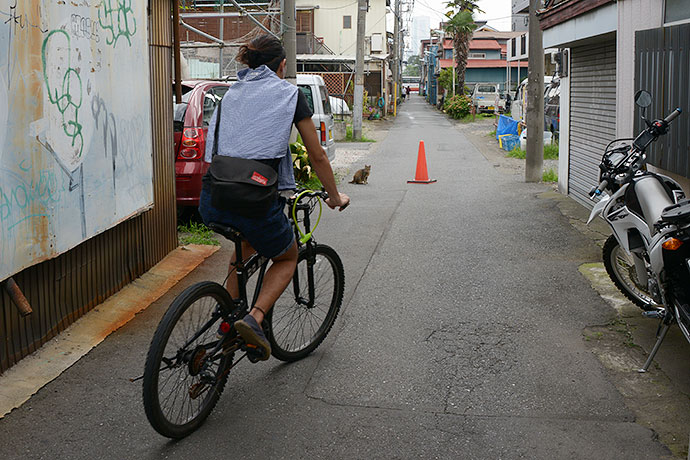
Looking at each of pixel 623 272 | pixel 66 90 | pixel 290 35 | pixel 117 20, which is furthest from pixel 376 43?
pixel 66 90

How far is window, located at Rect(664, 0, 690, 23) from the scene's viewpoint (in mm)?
7402

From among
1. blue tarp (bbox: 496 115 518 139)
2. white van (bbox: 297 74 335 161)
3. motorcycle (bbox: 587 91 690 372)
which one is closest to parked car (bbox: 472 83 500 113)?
blue tarp (bbox: 496 115 518 139)

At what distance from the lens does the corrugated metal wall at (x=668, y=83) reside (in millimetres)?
6883

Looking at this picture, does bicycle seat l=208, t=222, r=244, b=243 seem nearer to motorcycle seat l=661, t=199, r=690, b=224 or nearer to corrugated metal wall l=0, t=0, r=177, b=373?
corrugated metal wall l=0, t=0, r=177, b=373

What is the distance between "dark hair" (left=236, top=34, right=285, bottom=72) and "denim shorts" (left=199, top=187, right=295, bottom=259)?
0.77 meters

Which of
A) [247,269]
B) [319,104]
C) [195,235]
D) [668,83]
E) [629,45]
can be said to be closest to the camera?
[247,269]

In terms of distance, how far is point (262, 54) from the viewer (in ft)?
14.7

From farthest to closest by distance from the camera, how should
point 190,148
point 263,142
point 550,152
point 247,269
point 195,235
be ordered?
point 550,152
point 190,148
point 195,235
point 247,269
point 263,142

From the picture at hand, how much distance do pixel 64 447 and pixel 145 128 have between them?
12.8 ft

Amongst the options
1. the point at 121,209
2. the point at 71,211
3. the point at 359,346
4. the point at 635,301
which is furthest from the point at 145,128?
the point at 635,301

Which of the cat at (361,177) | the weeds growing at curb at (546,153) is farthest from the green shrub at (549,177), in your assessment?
the weeds growing at curb at (546,153)

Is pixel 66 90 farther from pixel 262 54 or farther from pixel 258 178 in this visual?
pixel 258 178

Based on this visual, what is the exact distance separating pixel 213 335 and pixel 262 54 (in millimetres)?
1582

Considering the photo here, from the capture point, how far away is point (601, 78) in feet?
36.1
